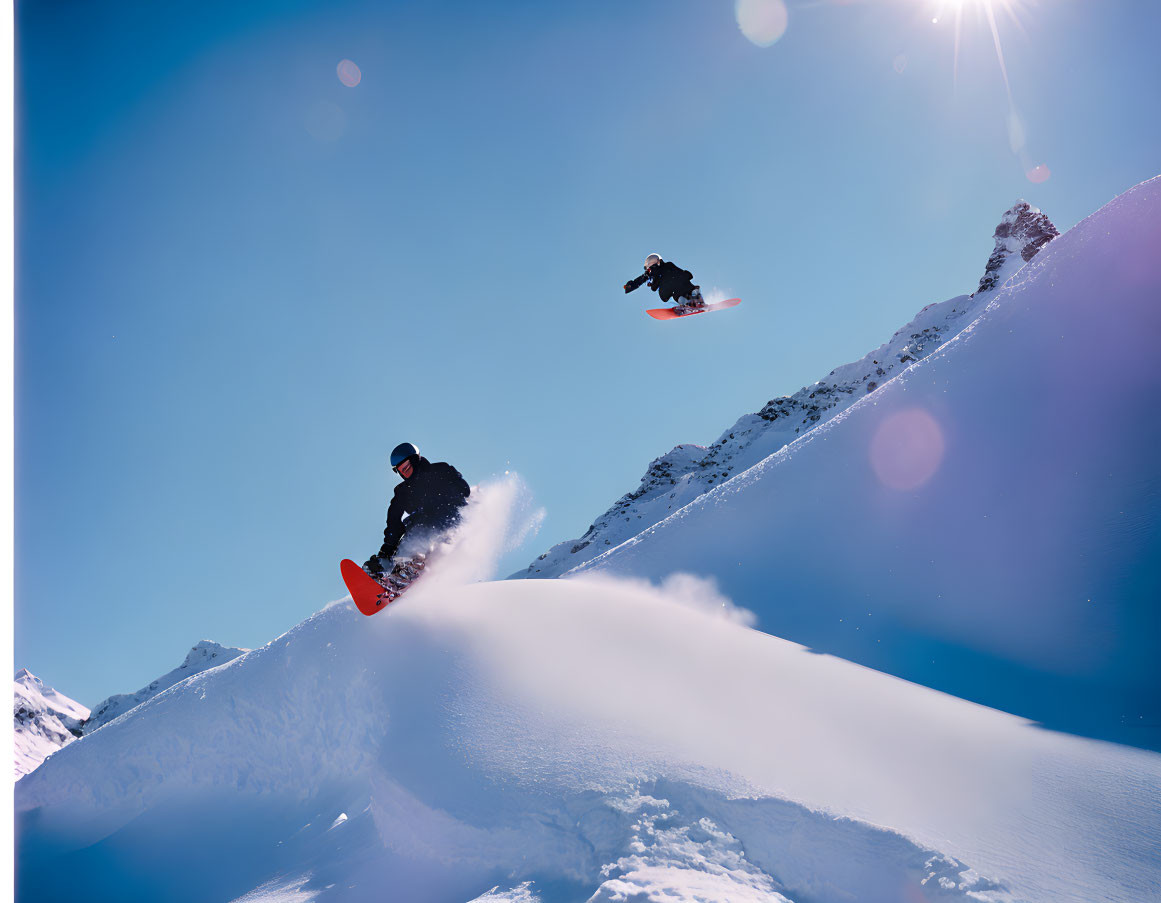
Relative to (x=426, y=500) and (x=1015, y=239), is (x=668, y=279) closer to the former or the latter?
(x=426, y=500)

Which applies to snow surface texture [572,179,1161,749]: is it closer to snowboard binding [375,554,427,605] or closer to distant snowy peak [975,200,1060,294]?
snowboard binding [375,554,427,605]

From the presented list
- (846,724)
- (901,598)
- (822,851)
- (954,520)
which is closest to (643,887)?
(822,851)

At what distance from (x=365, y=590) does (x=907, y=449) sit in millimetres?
8089

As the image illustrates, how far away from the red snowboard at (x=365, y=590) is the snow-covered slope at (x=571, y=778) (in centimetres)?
22

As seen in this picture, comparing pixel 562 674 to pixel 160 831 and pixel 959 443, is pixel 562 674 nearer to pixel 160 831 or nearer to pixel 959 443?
pixel 160 831

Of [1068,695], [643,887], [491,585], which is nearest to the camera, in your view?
[643,887]

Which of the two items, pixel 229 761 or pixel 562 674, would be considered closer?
pixel 562 674

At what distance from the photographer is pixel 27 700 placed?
172 m

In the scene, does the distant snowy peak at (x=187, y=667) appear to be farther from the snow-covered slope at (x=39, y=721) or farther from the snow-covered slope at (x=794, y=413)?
the snow-covered slope at (x=794, y=413)

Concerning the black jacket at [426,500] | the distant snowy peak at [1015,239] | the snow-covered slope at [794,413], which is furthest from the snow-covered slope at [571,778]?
the distant snowy peak at [1015,239]

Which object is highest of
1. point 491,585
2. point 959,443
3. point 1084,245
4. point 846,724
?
point 1084,245

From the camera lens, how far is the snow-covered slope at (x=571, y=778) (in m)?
3.14

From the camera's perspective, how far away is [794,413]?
4587 inches

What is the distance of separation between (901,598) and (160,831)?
9.00m
